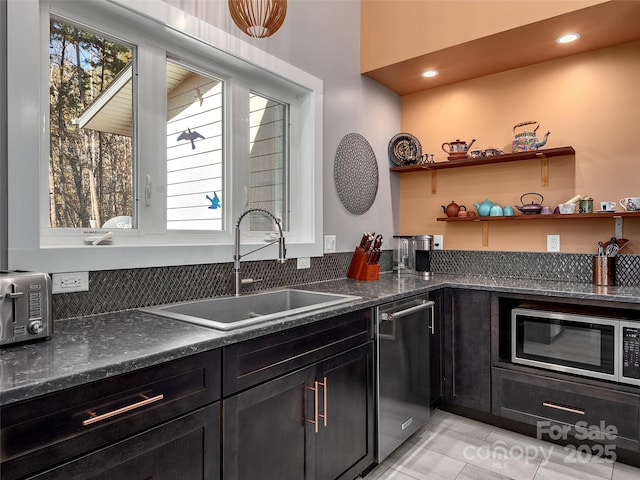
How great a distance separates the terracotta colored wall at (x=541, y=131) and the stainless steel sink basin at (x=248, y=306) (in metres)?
1.61

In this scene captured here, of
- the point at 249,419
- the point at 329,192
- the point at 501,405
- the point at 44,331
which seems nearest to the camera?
the point at 44,331

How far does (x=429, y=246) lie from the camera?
3.09 m

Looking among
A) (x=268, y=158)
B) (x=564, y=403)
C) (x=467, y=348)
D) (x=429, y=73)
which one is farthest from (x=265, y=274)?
(x=429, y=73)

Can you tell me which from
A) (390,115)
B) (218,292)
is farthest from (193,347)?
(390,115)

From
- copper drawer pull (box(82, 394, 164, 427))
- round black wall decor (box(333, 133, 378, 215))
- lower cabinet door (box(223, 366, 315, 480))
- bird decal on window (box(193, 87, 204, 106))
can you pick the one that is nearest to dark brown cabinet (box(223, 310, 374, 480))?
lower cabinet door (box(223, 366, 315, 480))

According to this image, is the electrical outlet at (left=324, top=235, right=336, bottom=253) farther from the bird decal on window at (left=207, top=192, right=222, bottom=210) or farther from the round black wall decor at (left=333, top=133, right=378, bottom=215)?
the bird decal on window at (left=207, top=192, right=222, bottom=210)

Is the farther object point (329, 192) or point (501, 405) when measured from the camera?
point (329, 192)

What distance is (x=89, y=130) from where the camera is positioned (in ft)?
5.35

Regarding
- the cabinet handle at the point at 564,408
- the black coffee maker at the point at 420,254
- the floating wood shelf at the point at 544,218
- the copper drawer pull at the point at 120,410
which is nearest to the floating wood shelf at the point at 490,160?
the floating wood shelf at the point at 544,218

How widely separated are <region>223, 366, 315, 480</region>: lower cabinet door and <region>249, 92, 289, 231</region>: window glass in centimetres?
112

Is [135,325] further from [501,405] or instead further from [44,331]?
[501,405]

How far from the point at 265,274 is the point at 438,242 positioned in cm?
169

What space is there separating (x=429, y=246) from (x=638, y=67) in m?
1.74

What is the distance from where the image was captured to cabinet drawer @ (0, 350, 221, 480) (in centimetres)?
81
